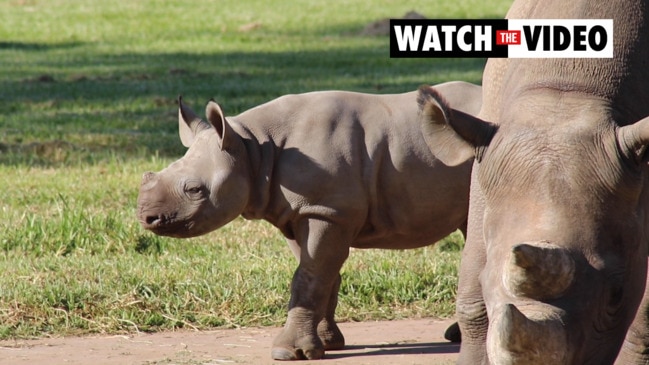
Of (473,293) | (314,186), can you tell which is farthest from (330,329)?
(473,293)

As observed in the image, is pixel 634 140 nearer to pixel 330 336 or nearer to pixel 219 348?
pixel 330 336

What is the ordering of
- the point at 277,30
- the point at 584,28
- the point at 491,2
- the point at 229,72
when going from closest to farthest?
the point at 584,28 < the point at 229,72 < the point at 277,30 < the point at 491,2

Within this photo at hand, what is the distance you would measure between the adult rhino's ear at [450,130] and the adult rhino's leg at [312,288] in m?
1.60

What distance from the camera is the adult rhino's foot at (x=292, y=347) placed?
6295 millimetres

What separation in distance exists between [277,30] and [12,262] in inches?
725

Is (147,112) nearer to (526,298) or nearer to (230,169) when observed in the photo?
(230,169)

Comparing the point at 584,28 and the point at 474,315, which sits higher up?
the point at 584,28

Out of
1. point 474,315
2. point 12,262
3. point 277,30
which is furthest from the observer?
point 277,30

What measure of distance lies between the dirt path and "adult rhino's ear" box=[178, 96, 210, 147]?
3.33ft

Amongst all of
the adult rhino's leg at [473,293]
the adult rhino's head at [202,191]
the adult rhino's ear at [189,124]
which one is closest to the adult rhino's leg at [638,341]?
the adult rhino's leg at [473,293]

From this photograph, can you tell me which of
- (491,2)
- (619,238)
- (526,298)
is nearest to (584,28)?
(619,238)

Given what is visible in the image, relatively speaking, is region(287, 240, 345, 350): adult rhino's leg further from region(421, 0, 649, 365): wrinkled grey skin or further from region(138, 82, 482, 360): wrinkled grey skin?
region(421, 0, 649, 365): wrinkled grey skin

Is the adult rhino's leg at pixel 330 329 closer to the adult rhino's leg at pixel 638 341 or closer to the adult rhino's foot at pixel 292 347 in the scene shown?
the adult rhino's foot at pixel 292 347

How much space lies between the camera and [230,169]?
6.40 metres
